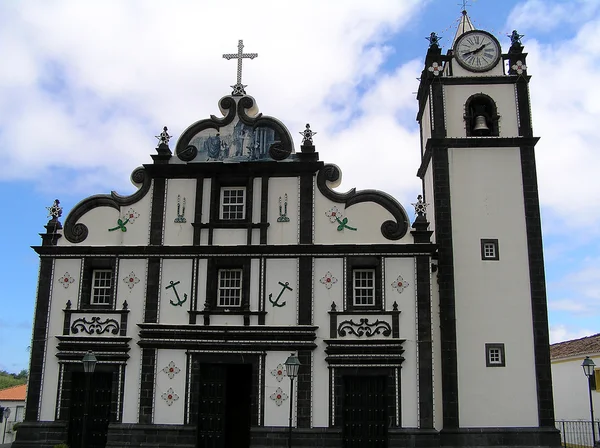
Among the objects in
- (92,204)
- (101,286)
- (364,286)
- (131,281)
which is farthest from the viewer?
(92,204)

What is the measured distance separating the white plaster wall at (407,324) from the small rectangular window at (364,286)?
1.73ft

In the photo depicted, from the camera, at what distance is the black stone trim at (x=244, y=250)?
22891 mm

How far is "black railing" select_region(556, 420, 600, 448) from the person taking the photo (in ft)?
97.6

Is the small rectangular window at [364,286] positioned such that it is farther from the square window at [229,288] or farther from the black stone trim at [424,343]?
the square window at [229,288]

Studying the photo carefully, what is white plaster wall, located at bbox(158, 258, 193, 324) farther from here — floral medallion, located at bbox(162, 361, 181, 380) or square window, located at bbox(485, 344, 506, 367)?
square window, located at bbox(485, 344, 506, 367)

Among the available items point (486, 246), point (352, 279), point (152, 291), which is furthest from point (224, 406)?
point (486, 246)

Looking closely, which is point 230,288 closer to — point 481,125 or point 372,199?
point 372,199

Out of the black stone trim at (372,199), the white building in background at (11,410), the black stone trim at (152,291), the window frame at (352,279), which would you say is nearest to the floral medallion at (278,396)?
the window frame at (352,279)

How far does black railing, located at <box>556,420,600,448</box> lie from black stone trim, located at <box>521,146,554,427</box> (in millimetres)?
8556

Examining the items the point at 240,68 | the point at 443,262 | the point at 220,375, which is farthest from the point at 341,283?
the point at 240,68

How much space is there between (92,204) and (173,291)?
4.39 m

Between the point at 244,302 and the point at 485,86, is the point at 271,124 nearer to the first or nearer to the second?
the point at 244,302

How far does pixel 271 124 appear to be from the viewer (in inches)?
960

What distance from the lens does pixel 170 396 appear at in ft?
73.5
